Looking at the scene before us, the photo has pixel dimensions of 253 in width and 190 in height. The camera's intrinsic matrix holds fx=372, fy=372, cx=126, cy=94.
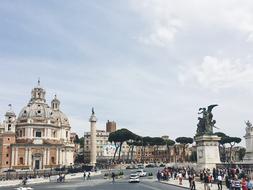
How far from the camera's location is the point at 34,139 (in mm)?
107625

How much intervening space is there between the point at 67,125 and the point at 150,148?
6040cm

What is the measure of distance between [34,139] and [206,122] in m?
80.8

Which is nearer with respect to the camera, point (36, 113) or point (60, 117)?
point (36, 113)

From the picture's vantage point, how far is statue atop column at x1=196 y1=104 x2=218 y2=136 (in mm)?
34875

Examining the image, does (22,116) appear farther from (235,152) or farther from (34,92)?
(235,152)

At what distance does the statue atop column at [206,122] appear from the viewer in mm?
34875

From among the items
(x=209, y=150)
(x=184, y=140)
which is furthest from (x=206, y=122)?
(x=184, y=140)

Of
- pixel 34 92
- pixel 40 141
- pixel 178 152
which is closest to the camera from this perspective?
pixel 40 141

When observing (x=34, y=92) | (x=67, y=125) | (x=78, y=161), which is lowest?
(x=78, y=161)

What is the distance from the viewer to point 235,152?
543 feet

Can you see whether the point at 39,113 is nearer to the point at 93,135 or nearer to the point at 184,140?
the point at 93,135

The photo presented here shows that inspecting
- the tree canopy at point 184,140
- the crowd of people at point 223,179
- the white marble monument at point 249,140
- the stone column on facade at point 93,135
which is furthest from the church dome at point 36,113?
the crowd of people at point 223,179

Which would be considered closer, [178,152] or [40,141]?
[40,141]

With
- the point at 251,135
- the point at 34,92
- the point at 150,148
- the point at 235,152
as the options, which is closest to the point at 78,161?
the point at 150,148
